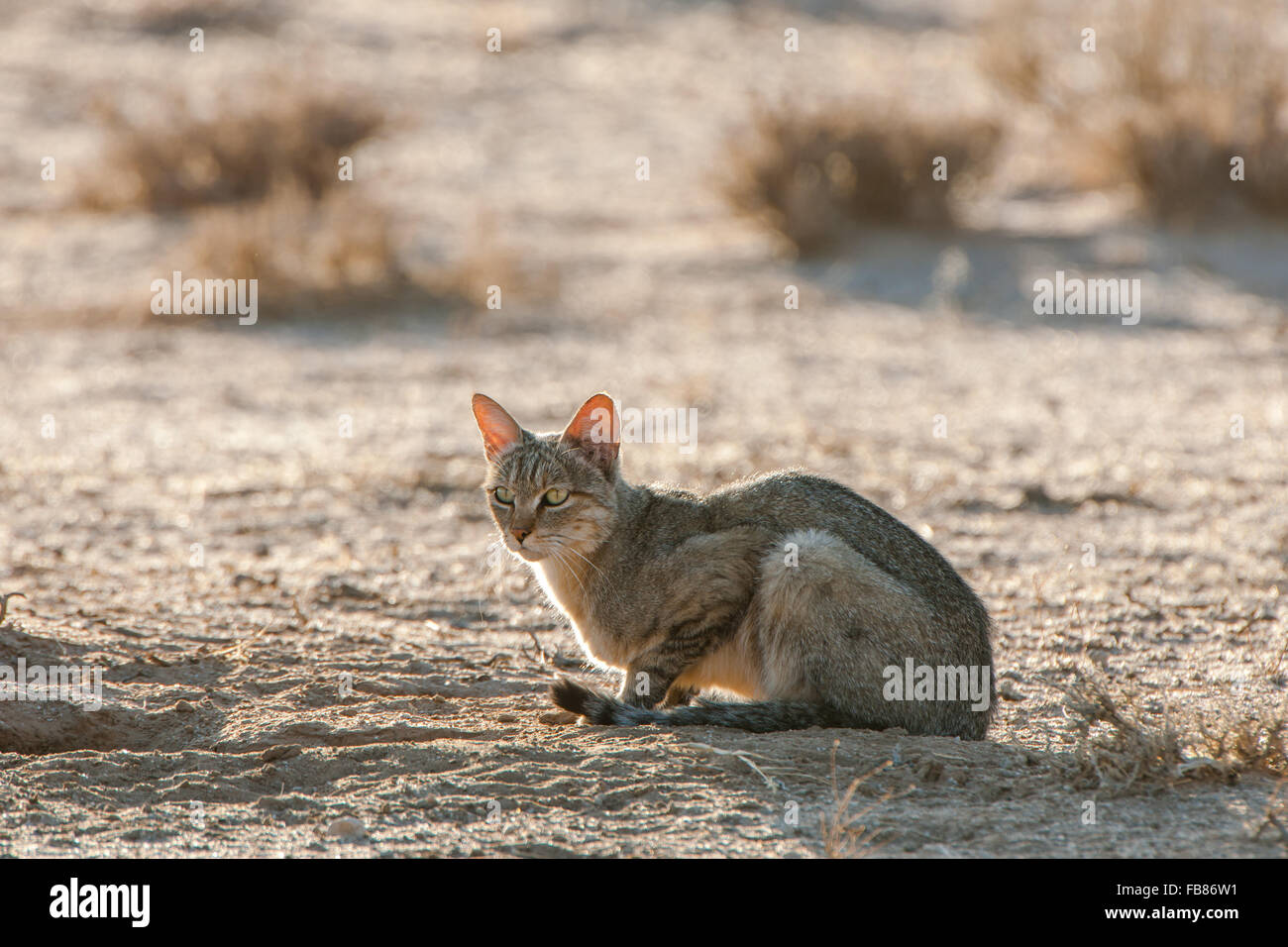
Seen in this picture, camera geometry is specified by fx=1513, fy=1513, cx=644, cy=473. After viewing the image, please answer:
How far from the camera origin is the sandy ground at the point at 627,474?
4.12 m

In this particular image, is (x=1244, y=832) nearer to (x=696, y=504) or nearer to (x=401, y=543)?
(x=696, y=504)

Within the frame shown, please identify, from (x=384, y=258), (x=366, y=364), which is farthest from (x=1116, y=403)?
(x=384, y=258)

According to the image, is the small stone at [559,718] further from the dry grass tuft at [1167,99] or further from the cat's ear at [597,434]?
the dry grass tuft at [1167,99]

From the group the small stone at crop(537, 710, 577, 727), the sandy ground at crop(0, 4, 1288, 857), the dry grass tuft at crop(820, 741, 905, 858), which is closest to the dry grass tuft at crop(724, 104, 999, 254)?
the sandy ground at crop(0, 4, 1288, 857)

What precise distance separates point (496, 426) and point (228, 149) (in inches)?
418

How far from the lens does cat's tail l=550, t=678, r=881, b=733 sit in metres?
4.63

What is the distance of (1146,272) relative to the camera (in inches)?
494

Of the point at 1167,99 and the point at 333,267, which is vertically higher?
the point at 1167,99

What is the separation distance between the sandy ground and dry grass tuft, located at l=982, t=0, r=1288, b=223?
631 millimetres

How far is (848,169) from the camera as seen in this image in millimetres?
13797

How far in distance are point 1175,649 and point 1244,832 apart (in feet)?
6.75

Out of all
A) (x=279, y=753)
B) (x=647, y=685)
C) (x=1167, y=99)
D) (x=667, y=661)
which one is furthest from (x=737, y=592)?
(x=1167, y=99)

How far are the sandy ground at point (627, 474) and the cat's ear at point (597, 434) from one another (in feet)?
2.86

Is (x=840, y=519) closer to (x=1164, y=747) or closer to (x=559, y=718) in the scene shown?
(x=559, y=718)
